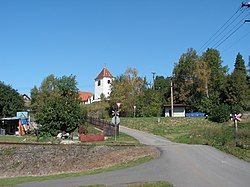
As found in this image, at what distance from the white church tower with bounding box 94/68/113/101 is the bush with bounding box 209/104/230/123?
232ft

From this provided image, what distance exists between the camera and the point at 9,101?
75.9m

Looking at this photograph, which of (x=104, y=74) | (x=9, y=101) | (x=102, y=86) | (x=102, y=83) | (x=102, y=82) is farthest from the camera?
(x=104, y=74)

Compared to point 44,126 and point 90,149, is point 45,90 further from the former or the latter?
point 90,149

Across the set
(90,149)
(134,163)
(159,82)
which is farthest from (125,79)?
(134,163)

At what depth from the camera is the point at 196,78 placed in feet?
254

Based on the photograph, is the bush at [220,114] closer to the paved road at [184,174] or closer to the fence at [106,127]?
the fence at [106,127]

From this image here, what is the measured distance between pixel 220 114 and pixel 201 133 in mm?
18092

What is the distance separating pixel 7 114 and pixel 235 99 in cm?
4072

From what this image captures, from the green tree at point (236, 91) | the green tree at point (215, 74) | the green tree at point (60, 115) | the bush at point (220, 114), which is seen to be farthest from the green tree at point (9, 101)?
the green tree at point (236, 91)

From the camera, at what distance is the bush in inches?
2286

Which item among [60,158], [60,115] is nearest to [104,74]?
[60,115]

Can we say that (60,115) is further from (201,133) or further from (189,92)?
(189,92)

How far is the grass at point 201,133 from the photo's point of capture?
93.2 feet

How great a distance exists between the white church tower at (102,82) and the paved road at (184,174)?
104775mm
